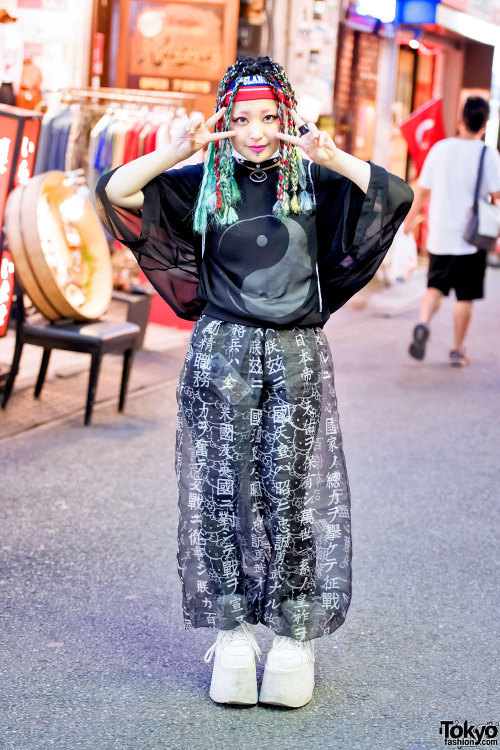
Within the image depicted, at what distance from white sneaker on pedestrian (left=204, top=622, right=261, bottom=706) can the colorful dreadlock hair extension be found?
121 cm

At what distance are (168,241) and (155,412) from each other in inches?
153

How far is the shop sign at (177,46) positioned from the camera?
11.3m

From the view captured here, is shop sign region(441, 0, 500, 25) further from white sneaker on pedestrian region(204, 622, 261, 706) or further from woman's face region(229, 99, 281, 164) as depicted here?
white sneaker on pedestrian region(204, 622, 261, 706)

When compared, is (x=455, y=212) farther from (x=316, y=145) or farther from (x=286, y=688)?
(x=286, y=688)

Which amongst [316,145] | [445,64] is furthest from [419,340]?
[445,64]

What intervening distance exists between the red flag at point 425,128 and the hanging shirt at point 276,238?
34.5 feet

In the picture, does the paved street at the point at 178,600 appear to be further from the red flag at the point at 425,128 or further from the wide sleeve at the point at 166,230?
the red flag at the point at 425,128

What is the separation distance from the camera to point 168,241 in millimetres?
3445

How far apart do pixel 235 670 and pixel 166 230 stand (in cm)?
132

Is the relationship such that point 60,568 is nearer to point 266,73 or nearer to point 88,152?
point 266,73

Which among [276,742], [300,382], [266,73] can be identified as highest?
[266,73]

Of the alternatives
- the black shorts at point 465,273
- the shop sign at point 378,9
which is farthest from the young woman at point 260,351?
the shop sign at point 378,9

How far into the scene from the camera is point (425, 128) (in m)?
13.5

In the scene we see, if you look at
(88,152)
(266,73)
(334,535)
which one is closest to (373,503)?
(334,535)
